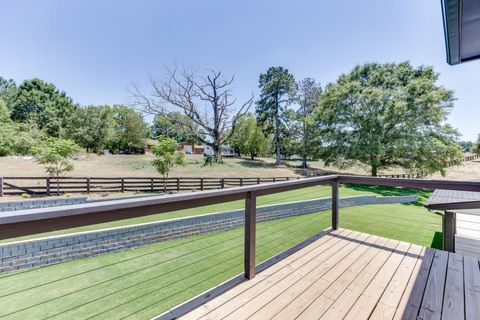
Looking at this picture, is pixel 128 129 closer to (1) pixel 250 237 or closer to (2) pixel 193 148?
(2) pixel 193 148

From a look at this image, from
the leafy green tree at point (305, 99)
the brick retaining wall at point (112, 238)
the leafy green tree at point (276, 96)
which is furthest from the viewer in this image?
the leafy green tree at point (305, 99)

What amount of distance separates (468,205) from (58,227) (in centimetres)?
366

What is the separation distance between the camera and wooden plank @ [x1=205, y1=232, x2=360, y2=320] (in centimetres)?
157

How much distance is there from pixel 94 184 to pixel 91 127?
66.9 ft

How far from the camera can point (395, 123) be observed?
15125mm

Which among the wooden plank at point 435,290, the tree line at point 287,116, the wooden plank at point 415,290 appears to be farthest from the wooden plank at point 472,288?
the tree line at point 287,116

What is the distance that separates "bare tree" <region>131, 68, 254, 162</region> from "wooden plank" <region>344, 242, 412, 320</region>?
2019 centimetres

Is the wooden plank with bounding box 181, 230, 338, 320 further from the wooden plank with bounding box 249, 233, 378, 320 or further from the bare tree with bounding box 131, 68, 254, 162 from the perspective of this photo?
the bare tree with bounding box 131, 68, 254, 162

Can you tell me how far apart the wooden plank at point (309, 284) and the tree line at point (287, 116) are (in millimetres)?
12693

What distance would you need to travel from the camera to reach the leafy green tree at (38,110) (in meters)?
29.6

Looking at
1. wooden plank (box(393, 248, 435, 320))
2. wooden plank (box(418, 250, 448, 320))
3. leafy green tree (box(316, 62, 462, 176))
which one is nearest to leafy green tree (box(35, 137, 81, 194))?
wooden plank (box(393, 248, 435, 320))

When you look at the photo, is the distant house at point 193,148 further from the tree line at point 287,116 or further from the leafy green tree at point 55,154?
the leafy green tree at point 55,154

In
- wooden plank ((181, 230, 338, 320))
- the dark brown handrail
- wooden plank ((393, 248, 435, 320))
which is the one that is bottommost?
wooden plank ((181, 230, 338, 320))

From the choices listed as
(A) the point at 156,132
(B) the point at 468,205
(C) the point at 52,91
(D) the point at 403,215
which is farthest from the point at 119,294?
(A) the point at 156,132
